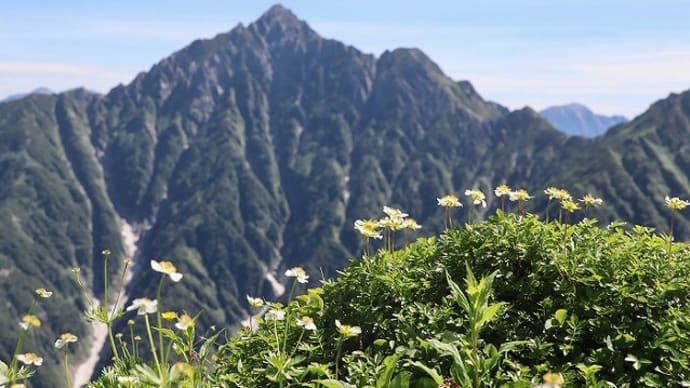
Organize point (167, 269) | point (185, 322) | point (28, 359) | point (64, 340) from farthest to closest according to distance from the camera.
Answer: point (64, 340) < point (28, 359) < point (185, 322) < point (167, 269)

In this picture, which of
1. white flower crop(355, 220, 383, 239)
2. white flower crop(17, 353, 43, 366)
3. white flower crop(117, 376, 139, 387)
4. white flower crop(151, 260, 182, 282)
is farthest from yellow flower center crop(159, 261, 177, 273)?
white flower crop(355, 220, 383, 239)

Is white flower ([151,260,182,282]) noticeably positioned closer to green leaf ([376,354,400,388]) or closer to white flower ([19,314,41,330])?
white flower ([19,314,41,330])

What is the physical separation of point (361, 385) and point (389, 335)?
1369 mm

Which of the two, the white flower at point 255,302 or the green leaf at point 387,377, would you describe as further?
the white flower at point 255,302

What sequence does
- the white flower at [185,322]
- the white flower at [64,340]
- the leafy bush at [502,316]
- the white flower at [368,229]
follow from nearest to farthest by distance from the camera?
the white flower at [185,322] < the white flower at [64,340] < the leafy bush at [502,316] < the white flower at [368,229]

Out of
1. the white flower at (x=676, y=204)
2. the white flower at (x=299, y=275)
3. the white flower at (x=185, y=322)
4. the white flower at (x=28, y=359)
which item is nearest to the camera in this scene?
the white flower at (x=185, y=322)

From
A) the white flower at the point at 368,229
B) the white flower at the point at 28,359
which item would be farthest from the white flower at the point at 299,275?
the white flower at the point at 28,359

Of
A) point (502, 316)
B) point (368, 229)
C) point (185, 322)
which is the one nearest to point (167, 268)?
point (185, 322)

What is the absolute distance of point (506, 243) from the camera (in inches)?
291

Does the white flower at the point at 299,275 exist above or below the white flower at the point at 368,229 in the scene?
below

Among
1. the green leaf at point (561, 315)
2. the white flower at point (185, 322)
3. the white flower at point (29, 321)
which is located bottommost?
the green leaf at point (561, 315)

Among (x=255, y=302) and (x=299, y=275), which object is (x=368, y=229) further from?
(x=255, y=302)

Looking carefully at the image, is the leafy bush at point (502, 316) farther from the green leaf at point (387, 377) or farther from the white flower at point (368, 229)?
the white flower at point (368, 229)

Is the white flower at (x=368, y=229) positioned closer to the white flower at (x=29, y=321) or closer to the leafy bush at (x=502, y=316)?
the leafy bush at (x=502, y=316)
